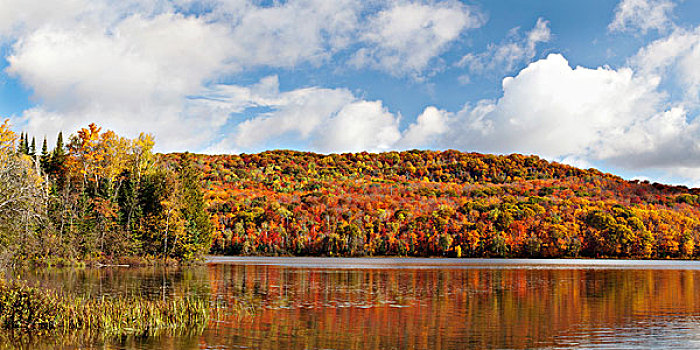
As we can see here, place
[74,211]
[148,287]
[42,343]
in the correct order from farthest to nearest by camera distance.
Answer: [74,211] → [148,287] → [42,343]

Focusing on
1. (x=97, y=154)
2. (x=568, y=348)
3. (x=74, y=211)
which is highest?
(x=97, y=154)

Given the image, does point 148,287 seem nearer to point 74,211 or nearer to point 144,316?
point 144,316

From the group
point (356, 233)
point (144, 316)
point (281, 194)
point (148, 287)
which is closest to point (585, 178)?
point (356, 233)

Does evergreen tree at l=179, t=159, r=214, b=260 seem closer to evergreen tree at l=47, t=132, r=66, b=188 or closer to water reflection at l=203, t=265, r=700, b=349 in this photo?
evergreen tree at l=47, t=132, r=66, b=188

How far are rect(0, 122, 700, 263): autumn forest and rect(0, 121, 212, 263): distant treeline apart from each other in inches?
7.6

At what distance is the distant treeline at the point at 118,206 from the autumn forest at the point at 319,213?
0.63 feet

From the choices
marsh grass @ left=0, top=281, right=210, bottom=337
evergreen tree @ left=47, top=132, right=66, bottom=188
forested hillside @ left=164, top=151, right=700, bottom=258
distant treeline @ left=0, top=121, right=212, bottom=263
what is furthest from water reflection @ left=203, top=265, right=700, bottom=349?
forested hillside @ left=164, top=151, right=700, bottom=258

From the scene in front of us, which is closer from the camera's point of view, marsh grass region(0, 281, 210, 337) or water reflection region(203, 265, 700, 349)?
marsh grass region(0, 281, 210, 337)

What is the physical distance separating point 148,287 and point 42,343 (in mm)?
24831

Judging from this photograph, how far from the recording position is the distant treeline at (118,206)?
77.8 metres

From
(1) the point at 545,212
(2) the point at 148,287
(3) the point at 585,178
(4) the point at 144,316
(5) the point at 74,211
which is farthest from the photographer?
(3) the point at 585,178

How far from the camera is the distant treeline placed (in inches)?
3063

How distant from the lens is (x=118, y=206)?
280 ft

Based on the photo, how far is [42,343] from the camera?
82.4 feet
